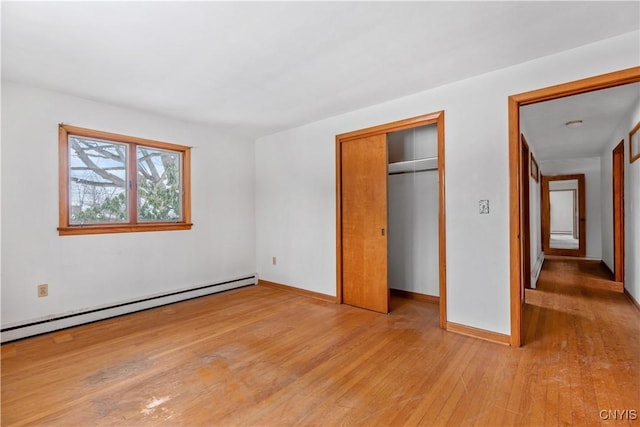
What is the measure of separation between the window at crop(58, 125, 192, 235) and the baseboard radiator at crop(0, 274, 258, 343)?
86cm

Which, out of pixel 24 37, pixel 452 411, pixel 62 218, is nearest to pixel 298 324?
pixel 452 411

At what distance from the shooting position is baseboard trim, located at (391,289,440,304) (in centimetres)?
389

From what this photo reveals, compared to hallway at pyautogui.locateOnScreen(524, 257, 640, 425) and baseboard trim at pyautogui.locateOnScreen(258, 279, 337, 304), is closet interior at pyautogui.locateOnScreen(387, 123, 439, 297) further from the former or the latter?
hallway at pyautogui.locateOnScreen(524, 257, 640, 425)

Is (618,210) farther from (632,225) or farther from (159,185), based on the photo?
(159,185)

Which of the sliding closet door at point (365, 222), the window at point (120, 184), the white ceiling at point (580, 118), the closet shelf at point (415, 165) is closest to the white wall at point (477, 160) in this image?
the sliding closet door at point (365, 222)

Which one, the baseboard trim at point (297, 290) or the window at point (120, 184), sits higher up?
the window at point (120, 184)

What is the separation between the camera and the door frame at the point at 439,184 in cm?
304

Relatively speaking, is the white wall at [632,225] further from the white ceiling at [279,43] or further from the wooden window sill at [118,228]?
the wooden window sill at [118,228]

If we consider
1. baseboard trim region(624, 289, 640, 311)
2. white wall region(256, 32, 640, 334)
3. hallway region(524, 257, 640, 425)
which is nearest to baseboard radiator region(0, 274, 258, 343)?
white wall region(256, 32, 640, 334)

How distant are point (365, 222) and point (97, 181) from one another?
3.14m

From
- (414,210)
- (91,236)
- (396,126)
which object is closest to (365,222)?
(414,210)

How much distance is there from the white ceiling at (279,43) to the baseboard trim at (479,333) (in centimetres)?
236

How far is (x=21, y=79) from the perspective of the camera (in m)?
2.79

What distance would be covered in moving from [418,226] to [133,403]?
3428 millimetres
